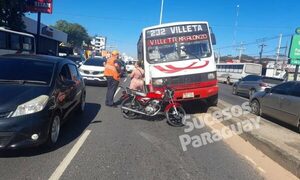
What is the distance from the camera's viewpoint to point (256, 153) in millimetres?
6598

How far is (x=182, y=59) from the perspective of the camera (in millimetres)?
10820

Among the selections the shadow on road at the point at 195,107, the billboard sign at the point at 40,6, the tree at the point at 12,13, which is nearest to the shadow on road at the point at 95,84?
the shadow on road at the point at 195,107

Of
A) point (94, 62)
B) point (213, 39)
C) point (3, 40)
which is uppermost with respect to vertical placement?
point (213, 39)

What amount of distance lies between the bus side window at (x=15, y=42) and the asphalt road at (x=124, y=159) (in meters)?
12.8

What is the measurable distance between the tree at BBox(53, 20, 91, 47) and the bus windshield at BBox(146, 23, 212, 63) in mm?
Result: 105511

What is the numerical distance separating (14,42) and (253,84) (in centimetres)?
1408

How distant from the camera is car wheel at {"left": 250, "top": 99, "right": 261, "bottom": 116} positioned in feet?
38.3

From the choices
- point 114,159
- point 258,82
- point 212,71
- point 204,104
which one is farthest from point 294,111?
point 258,82

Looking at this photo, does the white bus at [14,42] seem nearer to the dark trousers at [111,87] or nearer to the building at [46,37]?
the dark trousers at [111,87]

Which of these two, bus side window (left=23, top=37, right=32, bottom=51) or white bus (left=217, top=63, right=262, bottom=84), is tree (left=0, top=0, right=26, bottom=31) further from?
white bus (left=217, top=63, right=262, bottom=84)

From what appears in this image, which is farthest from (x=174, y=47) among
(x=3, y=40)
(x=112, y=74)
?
(x=3, y=40)

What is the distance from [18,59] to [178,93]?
195 inches

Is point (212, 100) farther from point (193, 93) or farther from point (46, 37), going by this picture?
point (46, 37)

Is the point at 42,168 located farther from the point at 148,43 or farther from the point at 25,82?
the point at 148,43
